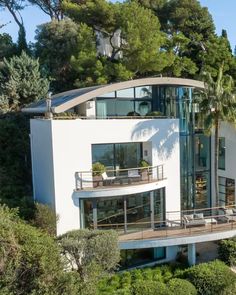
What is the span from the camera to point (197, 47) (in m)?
46.8

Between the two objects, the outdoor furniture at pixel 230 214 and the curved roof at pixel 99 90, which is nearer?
the curved roof at pixel 99 90

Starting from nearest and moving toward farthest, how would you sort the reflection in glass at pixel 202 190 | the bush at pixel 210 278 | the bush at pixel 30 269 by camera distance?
the bush at pixel 30 269 → the bush at pixel 210 278 → the reflection in glass at pixel 202 190

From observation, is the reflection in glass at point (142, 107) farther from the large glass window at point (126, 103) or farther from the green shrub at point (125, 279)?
the green shrub at point (125, 279)

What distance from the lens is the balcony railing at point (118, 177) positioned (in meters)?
21.6

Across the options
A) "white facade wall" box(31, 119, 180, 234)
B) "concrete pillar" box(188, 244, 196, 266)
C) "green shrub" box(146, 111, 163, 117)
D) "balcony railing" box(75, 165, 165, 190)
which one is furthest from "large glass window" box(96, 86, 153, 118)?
"concrete pillar" box(188, 244, 196, 266)

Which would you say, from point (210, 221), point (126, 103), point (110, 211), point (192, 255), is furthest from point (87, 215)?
point (126, 103)

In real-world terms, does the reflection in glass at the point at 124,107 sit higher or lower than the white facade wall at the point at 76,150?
higher

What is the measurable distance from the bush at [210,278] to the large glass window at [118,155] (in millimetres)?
7243

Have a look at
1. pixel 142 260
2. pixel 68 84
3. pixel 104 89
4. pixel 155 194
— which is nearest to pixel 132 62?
pixel 68 84

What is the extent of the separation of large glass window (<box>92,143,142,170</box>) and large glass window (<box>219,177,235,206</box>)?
7820 millimetres

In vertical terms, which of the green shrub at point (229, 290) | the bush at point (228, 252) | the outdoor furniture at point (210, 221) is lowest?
the green shrub at point (229, 290)

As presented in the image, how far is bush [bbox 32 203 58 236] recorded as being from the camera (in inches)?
796

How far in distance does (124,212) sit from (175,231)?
3244 millimetres

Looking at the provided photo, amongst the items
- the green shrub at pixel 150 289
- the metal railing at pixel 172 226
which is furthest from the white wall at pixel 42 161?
the green shrub at pixel 150 289
